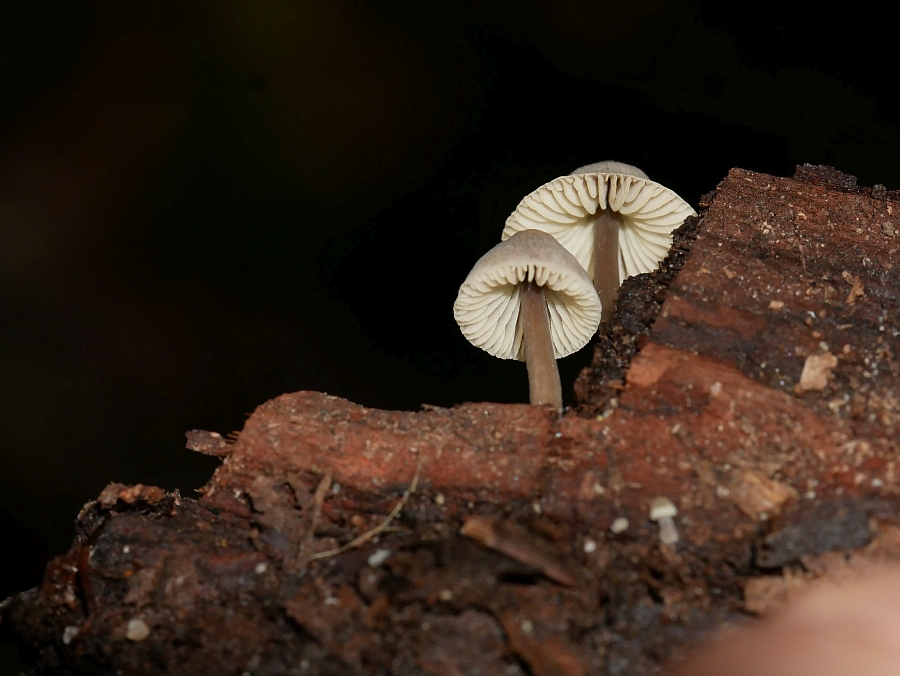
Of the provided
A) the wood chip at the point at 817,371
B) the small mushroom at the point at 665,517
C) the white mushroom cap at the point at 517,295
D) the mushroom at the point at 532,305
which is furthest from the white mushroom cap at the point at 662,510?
the white mushroom cap at the point at 517,295

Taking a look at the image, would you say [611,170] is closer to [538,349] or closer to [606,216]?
[606,216]

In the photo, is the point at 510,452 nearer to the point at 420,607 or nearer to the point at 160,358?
the point at 420,607

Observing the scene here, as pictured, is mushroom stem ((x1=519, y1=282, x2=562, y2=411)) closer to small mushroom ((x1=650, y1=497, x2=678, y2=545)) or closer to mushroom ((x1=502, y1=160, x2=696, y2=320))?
mushroom ((x1=502, y1=160, x2=696, y2=320))

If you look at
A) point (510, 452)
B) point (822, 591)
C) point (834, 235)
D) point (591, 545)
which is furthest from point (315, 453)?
point (834, 235)

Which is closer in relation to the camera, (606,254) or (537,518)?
(537,518)

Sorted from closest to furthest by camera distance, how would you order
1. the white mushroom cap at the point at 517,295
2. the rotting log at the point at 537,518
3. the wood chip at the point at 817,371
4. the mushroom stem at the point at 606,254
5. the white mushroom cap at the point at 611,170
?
the rotting log at the point at 537,518 < the wood chip at the point at 817,371 < the white mushroom cap at the point at 517,295 < the white mushroom cap at the point at 611,170 < the mushroom stem at the point at 606,254

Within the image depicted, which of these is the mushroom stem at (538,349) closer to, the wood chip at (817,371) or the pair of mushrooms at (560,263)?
the pair of mushrooms at (560,263)

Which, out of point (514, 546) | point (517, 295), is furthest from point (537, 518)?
point (517, 295)
